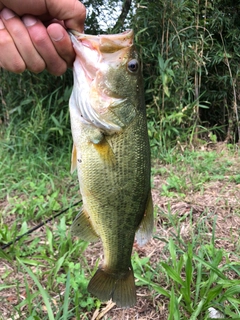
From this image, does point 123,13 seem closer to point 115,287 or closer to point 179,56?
point 179,56

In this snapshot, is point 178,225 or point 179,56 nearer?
point 178,225

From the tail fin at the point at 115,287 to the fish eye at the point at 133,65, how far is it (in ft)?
2.88

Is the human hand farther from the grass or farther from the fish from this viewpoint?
the grass

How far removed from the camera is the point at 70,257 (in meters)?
2.29

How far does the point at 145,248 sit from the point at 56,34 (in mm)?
1745

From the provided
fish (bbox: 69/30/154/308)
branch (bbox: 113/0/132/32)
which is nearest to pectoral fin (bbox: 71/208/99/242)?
fish (bbox: 69/30/154/308)

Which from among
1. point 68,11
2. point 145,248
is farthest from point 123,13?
point 68,11

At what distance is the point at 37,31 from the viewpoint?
4.10 feet

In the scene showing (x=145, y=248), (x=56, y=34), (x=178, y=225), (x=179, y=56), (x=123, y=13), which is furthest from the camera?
(x=123, y=13)

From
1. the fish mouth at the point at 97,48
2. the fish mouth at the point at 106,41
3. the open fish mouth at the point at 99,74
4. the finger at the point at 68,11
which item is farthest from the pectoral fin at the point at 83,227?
the finger at the point at 68,11

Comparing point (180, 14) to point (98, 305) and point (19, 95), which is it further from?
point (98, 305)

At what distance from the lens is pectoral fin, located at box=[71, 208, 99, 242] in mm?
1353

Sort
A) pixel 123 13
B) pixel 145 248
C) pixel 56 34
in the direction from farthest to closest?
pixel 123 13, pixel 145 248, pixel 56 34

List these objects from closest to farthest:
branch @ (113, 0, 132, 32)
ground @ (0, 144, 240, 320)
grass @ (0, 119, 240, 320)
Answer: grass @ (0, 119, 240, 320) → ground @ (0, 144, 240, 320) → branch @ (113, 0, 132, 32)
